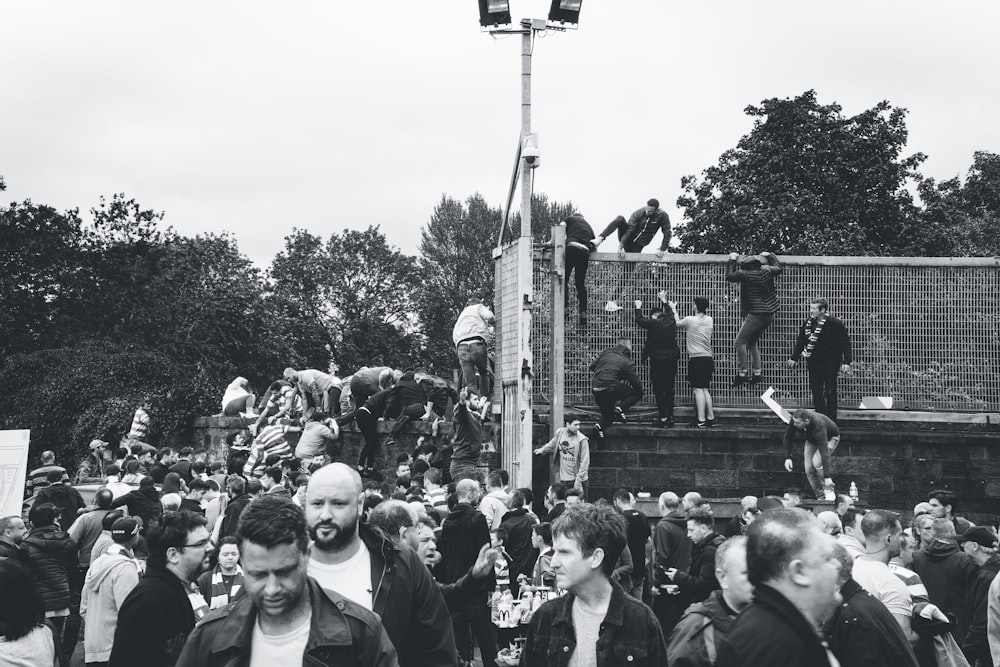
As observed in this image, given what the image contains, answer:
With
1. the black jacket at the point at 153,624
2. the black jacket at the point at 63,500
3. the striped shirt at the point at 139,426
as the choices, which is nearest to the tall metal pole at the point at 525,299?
the black jacket at the point at 63,500

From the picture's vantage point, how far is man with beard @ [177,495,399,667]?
3.09m

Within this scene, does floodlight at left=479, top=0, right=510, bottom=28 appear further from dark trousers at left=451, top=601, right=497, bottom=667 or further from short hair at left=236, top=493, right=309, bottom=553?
short hair at left=236, top=493, right=309, bottom=553

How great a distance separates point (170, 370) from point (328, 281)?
32447mm

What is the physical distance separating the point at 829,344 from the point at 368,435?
734 centimetres

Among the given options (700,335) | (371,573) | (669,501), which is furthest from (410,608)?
(700,335)

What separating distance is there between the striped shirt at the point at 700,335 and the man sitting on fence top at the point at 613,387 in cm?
93

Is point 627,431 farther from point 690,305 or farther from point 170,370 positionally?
point 170,370

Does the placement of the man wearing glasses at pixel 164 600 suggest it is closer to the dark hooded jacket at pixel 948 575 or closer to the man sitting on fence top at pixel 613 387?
the dark hooded jacket at pixel 948 575

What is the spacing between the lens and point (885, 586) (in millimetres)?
5484

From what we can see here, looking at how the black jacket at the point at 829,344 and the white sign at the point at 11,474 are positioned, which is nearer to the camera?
the white sign at the point at 11,474

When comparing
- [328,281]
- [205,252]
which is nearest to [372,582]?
[205,252]

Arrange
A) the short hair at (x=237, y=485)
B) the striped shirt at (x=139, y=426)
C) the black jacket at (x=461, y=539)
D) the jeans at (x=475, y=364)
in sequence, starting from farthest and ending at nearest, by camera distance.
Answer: the striped shirt at (x=139, y=426), the jeans at (x=475, y=364), the short hair at (x=237, y=485), the black jacket at (x=461, y=539)

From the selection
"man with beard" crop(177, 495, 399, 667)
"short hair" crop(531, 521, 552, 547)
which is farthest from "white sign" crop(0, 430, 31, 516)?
"man with beard" crop(177, 495, 399, 667)

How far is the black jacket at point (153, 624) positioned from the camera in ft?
15.1
